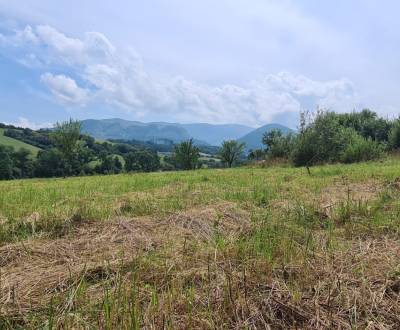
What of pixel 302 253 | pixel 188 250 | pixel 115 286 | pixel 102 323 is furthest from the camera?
pixel 188 250

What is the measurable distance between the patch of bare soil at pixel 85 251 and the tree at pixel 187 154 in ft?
197

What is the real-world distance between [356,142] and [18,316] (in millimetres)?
32659

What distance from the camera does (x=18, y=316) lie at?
3398 millimetres

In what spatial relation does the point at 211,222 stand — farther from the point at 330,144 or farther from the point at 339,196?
the point at 330,144

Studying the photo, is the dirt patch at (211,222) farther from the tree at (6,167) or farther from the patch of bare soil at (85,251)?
the tree at (6,167)

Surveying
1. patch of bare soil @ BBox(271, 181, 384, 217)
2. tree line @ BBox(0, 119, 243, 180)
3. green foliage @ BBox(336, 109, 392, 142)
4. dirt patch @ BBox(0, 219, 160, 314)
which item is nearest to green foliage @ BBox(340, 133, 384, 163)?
green foliage @ BBox(336, 109, 392, 142)

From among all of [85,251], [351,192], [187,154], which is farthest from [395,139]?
[85,251]

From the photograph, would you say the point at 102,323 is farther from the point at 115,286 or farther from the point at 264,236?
the point at 264,236

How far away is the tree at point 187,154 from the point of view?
67.9 meters

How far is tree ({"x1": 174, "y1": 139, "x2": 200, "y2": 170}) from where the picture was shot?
67938 millimetres

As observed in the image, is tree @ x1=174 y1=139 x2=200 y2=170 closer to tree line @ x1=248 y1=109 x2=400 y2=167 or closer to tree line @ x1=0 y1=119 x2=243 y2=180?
tree line @ x1=0 y1=119 x2=243 y2=180

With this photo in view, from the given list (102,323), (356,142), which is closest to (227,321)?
(102,323)

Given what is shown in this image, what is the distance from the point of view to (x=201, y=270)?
4254 mm

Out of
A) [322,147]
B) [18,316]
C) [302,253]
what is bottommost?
[18,316]
